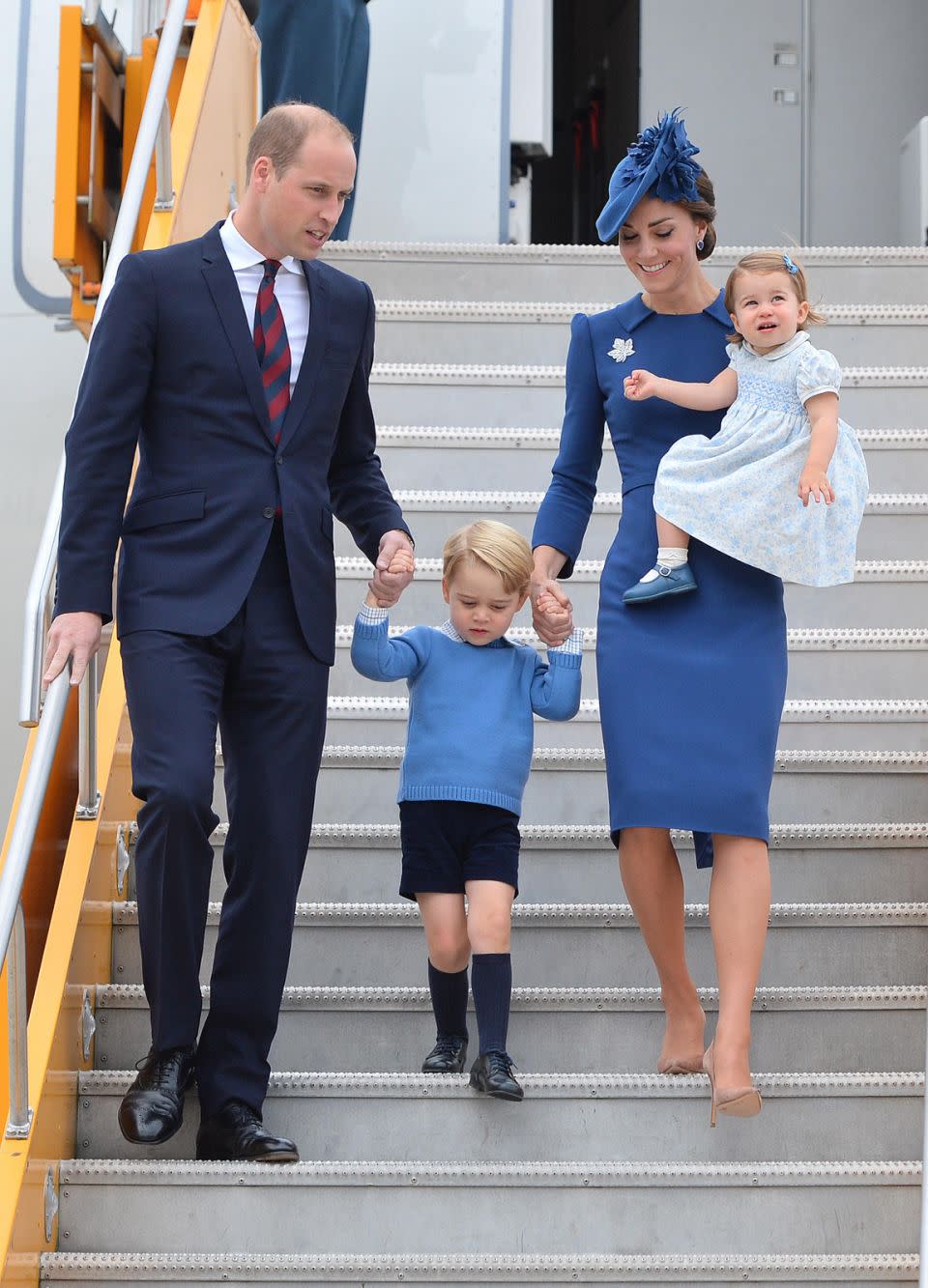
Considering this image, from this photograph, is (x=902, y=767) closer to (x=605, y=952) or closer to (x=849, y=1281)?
(x=605, y=952)

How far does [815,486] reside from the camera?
2.83 metres

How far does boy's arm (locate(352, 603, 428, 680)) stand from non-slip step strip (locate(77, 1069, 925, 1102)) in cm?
67

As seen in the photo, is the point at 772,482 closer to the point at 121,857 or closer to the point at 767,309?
the point at 767,309

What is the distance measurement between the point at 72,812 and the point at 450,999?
35.1 inches

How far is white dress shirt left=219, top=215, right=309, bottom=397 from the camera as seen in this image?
2.98 metres

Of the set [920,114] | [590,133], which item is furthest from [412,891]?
[590,133]

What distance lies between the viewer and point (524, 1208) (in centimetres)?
288

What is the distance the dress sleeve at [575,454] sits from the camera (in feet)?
10.5

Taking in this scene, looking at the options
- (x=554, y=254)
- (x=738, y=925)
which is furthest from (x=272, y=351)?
(x=554, y=254)

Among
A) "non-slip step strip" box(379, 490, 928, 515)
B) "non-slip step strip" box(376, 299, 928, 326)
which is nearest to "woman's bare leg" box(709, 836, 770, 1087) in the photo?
"non-slip step strip" box(379, 490, 928, 515)

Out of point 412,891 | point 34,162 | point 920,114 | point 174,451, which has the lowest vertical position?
point 412,891

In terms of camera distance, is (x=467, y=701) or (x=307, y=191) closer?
(x=307, y=191)

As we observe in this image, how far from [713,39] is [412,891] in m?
5.68

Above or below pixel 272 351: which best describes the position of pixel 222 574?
below
